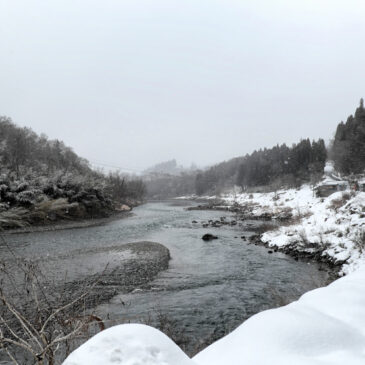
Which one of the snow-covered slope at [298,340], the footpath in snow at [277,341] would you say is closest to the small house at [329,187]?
the footpath in snow at [277,341]

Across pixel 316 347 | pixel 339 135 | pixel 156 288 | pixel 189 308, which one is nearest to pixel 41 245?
pixel 156 288

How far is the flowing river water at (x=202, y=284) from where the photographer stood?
6.77 metres

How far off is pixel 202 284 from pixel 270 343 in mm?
7387

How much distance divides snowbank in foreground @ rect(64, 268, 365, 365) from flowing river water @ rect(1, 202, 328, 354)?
85 centimetres

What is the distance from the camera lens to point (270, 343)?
8.74 feet

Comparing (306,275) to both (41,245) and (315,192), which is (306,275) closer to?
(41,245)

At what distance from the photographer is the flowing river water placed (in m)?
6.77

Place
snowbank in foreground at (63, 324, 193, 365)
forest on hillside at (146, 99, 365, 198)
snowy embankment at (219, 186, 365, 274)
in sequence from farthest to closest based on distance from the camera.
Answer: forest on hillside at (146, 99, 365, 198) → snowy embankment at (219, 186, 365, 274) → snowbank in foreground at (63, 324, 193, 365)

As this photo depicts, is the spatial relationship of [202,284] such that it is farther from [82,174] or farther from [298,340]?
[82,174]

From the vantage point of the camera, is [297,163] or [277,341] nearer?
[277,341]

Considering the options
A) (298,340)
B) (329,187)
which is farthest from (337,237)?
(329,187)

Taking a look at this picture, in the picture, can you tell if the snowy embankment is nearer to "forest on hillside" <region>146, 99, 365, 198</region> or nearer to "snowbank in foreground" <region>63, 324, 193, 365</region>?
"snowbank in foreground" <region>63, 324, 193, 365</region>

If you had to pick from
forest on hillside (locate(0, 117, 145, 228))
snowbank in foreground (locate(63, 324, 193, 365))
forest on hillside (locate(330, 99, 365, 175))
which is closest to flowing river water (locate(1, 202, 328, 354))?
snowbank in foreground (locate(63, 324, 193, 365))

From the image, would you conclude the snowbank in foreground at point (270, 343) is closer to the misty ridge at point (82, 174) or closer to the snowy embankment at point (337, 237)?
the misty ridge at point (82, 174)
